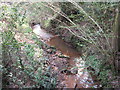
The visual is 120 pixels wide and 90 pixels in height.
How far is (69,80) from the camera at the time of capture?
9.92 ft

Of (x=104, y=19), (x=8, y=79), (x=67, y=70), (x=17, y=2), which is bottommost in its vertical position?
(x=67, y=70)

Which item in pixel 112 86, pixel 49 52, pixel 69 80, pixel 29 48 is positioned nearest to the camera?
pixel 112 86

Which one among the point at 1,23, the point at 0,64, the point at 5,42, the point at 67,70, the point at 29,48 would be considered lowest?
the point at 67,70

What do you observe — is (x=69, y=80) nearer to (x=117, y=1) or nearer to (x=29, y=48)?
(x=29, y=48)

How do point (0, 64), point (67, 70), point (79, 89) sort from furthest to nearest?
point (67, 70) < point (79, 89) < point (0, 64)

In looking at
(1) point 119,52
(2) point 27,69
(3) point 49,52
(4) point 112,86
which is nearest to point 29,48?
(2) point 27,69

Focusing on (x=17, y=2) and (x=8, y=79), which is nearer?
(x=8, y=79)

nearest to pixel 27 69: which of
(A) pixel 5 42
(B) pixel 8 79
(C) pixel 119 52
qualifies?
(B) pixel 8 79

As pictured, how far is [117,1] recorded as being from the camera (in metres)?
2.50

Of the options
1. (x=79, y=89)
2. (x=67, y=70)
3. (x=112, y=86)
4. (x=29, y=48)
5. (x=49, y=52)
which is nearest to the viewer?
(x=112, y=86)

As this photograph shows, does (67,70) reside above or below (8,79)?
below

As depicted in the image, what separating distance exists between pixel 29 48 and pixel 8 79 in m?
0.75

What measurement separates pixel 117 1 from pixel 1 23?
89.0 inches

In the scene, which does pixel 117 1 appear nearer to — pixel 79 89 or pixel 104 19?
pixel 104 19
